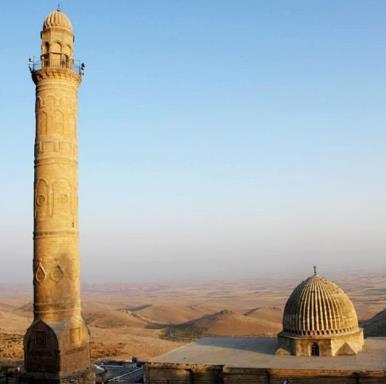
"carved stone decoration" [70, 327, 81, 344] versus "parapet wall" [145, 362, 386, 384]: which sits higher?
"carved stone decoration" [70, 327, 81, 344]

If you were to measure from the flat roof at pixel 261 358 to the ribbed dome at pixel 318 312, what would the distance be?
134 cm

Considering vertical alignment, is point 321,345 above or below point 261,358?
above

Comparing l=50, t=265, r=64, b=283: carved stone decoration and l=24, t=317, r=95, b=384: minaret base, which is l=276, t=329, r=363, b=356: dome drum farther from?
l=50, t=265, r=64, b=283: carved stone decoration

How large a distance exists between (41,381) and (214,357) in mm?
7761

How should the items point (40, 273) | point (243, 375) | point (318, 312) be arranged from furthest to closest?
point (318, 312) → point (40, 273) → point (243, 375)

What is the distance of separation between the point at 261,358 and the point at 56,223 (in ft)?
36.9

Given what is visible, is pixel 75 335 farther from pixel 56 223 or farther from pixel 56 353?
pixel 56 223

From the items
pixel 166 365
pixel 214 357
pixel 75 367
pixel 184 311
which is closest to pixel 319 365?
pixel 214 357

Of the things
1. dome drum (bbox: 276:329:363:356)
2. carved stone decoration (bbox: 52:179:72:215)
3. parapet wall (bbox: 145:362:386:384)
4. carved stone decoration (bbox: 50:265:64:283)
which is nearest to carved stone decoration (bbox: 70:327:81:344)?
carved stone decoration (bbox: 50:265:64:283)

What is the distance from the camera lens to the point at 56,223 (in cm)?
2455

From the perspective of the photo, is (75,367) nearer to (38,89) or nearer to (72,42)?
(38,89)

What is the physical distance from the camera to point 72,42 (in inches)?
1049

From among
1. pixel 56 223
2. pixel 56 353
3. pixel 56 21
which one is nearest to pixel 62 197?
pixel 56 223

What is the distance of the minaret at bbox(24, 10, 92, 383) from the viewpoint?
23.6 meters
